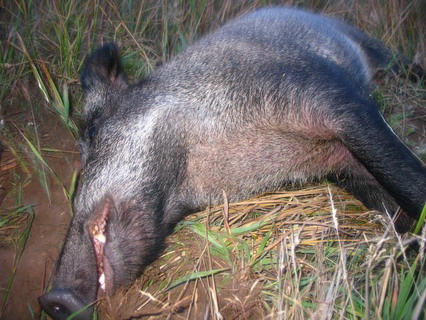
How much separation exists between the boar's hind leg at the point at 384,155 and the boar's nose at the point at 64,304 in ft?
4.84

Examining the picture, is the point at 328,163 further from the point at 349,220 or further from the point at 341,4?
the point at 341,4

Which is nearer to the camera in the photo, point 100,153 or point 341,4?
point 100,153

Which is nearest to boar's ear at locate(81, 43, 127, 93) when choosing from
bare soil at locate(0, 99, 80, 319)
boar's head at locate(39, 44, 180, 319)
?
boar's head at locate(39, 44, 180, 319)

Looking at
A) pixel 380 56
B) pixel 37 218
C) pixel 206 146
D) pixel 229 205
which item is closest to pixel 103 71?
pixel 206 146

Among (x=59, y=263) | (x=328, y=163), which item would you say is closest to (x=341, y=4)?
(x=328, y=163)

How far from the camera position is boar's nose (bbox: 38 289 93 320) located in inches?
87.3

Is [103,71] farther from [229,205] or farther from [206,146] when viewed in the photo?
[229,205]

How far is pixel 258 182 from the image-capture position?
2770mm

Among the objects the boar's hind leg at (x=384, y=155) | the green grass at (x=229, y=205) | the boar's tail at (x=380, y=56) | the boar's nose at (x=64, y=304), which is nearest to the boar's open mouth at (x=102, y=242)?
the boar's nose at (x=64, y=304)

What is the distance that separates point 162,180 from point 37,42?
2.35 m

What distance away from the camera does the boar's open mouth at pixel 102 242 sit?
2.29 metres

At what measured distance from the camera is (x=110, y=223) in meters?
2.36

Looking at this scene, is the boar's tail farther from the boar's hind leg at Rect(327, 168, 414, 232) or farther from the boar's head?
the boar's head

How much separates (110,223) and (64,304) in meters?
0.42
